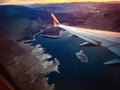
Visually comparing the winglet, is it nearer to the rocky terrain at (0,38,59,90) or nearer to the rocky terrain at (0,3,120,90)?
the rocky terrain at (0,3,120,90)

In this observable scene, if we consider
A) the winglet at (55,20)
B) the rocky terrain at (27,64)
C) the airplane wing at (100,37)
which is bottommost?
the rocky terrain at (27,64)

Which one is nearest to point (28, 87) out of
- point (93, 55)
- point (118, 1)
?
point (93, 55)

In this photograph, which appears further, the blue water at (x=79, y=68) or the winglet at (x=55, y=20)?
the winglet at (x=55, y=20)

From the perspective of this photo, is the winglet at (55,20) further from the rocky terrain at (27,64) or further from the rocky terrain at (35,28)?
the rocky terrain at (27,64)

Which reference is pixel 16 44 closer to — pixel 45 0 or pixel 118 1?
pixel 45 0

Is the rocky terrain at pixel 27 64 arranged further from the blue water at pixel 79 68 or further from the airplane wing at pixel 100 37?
the airplane wing at pixel 100 37

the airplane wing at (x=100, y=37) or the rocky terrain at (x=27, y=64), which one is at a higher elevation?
the airplane wing at (x=100, y=37)

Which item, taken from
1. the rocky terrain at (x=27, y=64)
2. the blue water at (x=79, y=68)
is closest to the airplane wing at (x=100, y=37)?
the blue water at (x=79, y=68)

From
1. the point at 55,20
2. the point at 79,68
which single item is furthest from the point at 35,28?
the point at 79,68
